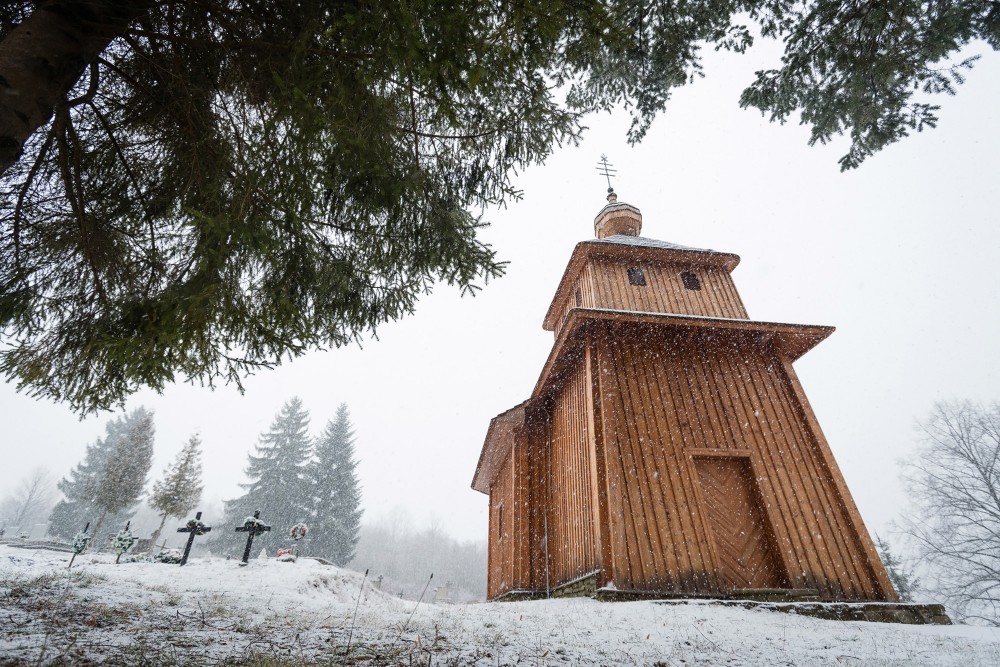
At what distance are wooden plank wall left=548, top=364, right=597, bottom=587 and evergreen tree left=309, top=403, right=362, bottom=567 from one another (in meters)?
26.8

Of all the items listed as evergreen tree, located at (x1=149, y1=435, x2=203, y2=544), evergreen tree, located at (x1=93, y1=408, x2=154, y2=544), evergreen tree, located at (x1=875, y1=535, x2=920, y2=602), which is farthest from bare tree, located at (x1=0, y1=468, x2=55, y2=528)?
evergreen tree, located at (x1=875, y1=535, x2=920, y2=602)

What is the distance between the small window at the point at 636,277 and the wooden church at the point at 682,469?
78mm

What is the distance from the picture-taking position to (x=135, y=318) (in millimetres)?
4566

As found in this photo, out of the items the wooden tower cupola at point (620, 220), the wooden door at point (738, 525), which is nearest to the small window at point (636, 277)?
the wooden tower cupola at point (620, 220)

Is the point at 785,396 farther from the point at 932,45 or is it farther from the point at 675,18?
the point at 675,18

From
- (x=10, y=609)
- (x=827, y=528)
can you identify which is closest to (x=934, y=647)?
(x=827, y=528)

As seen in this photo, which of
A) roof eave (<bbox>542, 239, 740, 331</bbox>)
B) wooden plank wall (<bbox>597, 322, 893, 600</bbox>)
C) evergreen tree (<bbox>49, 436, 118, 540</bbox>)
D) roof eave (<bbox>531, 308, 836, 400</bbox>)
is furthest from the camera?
evergreen tree (<bbox>49, 436, 118, 540</bbox>)

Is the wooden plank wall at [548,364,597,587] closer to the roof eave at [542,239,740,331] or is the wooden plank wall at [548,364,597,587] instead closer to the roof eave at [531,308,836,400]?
the roof eave at [531,308,836,400]

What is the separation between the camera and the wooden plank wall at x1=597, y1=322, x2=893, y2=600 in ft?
24.8

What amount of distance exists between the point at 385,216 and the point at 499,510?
12.1 m

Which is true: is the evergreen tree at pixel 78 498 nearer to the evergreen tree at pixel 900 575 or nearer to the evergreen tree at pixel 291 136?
the evergreen tree at pixel 291 136

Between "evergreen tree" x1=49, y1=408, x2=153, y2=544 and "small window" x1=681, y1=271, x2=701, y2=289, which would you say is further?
"evergreen tree" x1=49, y1=408, x2=153, y2=544

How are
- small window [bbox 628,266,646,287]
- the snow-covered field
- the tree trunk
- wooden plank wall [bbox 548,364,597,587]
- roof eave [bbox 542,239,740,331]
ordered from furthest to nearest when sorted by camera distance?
A: 1. roof eave [bbox 542,239,740,331]
2. small window [bbox 628,266,646,287]
3. wooden plank wall [bbox 548,364,597,587]
4. the tree trunk
5. the snow-covered field

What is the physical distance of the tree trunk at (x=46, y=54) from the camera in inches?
139
